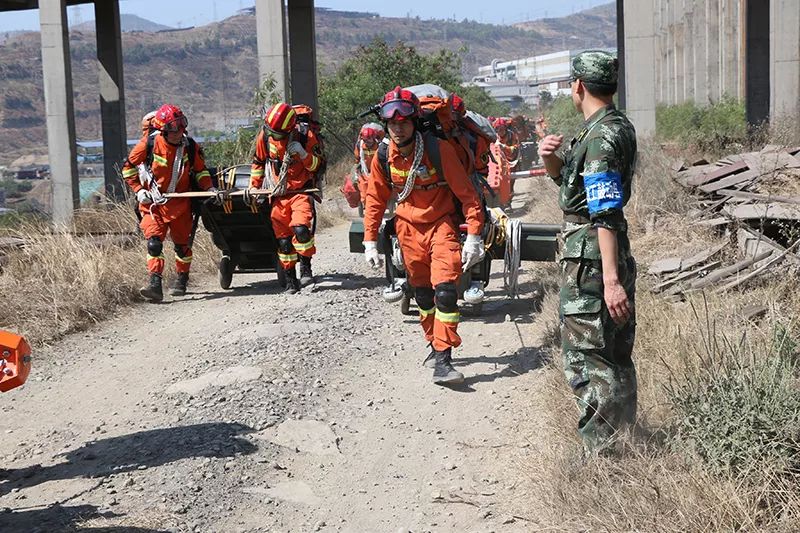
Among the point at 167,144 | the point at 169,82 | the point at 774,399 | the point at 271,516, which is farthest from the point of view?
the point at 169,82

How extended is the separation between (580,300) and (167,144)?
6916mm

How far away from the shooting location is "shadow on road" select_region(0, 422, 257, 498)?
5719mm

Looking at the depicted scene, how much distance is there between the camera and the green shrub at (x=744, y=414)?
4.30 meters

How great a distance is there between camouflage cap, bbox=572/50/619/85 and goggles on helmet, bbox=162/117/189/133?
21.4ft

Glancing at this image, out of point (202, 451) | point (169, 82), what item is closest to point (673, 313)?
point (202, 451)

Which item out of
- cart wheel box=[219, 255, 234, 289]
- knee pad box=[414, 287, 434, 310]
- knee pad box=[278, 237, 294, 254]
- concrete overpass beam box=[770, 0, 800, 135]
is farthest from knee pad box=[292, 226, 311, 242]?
concrete overpass beam box=[770, 0, 800, 135]

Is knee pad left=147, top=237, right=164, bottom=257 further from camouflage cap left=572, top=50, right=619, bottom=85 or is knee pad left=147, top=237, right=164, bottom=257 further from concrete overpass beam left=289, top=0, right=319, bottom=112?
concrete overpass beam left=289, top=0, right=319, bottom=112

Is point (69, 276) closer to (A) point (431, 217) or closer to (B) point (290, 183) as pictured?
(B) point (290, 183)

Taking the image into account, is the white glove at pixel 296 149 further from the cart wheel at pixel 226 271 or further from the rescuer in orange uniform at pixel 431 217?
the rescuer in orange uniform at pixel 431 217

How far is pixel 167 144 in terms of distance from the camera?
10805mm

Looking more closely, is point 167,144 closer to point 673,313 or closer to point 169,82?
point 673,313

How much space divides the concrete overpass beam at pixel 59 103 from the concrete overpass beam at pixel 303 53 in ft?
16.3

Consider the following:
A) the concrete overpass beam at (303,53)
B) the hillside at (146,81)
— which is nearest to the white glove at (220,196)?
the concrete overpass beam at (303,53)

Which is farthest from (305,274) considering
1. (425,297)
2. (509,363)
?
(509,363)
